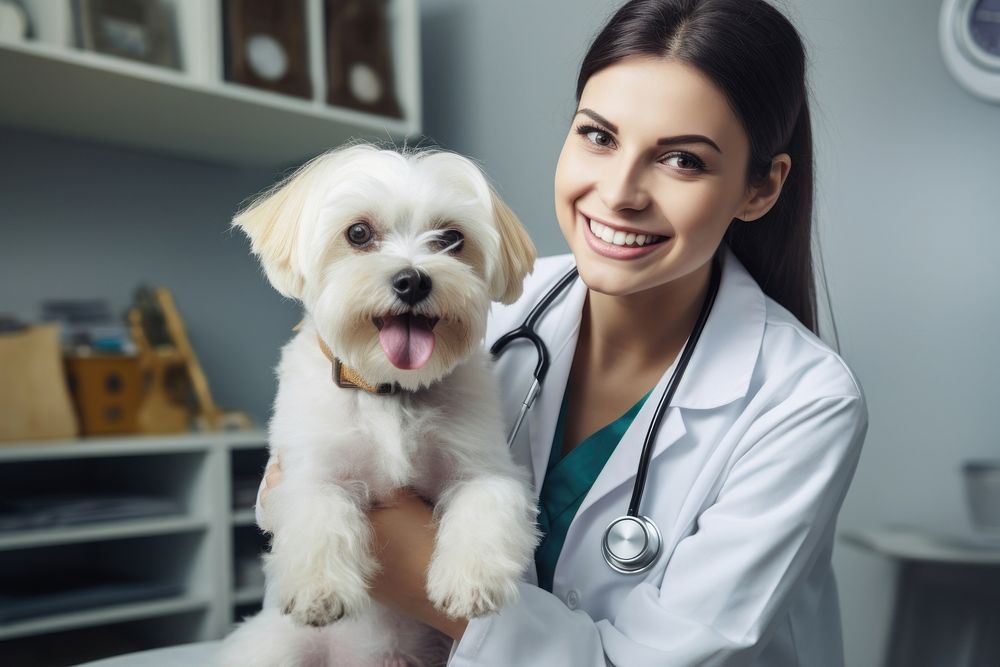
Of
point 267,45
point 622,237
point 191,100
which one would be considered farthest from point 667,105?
point 267,45

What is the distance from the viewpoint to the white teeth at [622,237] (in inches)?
46.2

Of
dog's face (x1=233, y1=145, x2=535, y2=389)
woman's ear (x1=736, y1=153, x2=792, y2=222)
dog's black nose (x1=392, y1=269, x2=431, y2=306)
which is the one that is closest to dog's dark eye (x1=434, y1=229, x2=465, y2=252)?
dog's face (x1=233, y1=145, x2=535, y2=389)

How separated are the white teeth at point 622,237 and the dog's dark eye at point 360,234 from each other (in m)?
0.33

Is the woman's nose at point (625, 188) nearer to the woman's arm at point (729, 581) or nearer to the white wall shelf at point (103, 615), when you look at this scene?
the woman's arm at point (729, 581)

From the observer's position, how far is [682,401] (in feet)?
4.04

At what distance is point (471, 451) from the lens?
1094 millimetres

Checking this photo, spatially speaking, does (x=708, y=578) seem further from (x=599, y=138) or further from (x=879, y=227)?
(x=879, y=227)

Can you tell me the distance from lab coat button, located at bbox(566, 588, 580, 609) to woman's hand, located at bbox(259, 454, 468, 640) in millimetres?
199

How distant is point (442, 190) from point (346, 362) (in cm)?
27

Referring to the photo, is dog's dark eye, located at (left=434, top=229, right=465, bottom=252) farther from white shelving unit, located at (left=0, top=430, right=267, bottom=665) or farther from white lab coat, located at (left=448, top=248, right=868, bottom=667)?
white shelving unit, located at (left=0, top=430, right=267, bottom=665)

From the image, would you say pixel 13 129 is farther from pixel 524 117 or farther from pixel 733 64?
pixel 733 64

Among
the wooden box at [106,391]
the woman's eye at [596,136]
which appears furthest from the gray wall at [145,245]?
the woman's eye at [596,136]

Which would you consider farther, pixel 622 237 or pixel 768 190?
pixel 768 190

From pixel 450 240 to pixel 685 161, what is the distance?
0.35m
